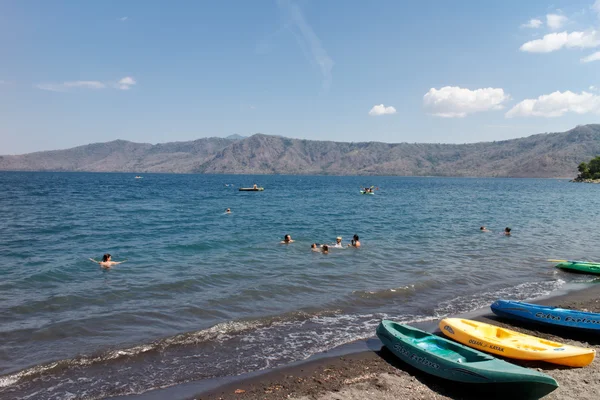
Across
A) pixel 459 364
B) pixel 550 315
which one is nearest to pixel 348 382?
pixel 459 364

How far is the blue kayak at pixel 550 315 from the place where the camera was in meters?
11.1

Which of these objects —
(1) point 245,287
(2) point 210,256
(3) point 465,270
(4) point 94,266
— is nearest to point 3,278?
(4) point 94,266

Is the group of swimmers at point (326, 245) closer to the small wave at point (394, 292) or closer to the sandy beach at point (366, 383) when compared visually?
the small wave at point (394, 292)

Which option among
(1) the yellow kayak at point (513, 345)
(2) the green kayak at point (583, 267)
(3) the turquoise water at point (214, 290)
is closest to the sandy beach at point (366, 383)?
(1) the yellow kayak at point (513, 345)

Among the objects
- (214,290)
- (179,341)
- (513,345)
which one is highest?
(513,345)

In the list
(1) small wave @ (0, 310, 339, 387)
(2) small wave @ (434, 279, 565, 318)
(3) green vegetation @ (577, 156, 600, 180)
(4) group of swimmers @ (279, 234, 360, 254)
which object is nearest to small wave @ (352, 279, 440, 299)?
(2) small wave @ (434, 279, 565, 318)

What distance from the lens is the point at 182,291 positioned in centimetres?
1528

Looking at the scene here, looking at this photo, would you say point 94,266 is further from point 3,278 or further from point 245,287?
point 245,287

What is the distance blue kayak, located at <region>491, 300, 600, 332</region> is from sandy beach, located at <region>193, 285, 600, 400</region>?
1904 mm

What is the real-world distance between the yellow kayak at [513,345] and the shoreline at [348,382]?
8.4 inches

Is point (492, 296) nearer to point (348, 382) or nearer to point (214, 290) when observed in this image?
point (348, 382)

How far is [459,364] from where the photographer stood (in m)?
8.27

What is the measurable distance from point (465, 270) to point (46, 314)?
58.4 feet

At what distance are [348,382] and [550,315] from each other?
7.19 metres
